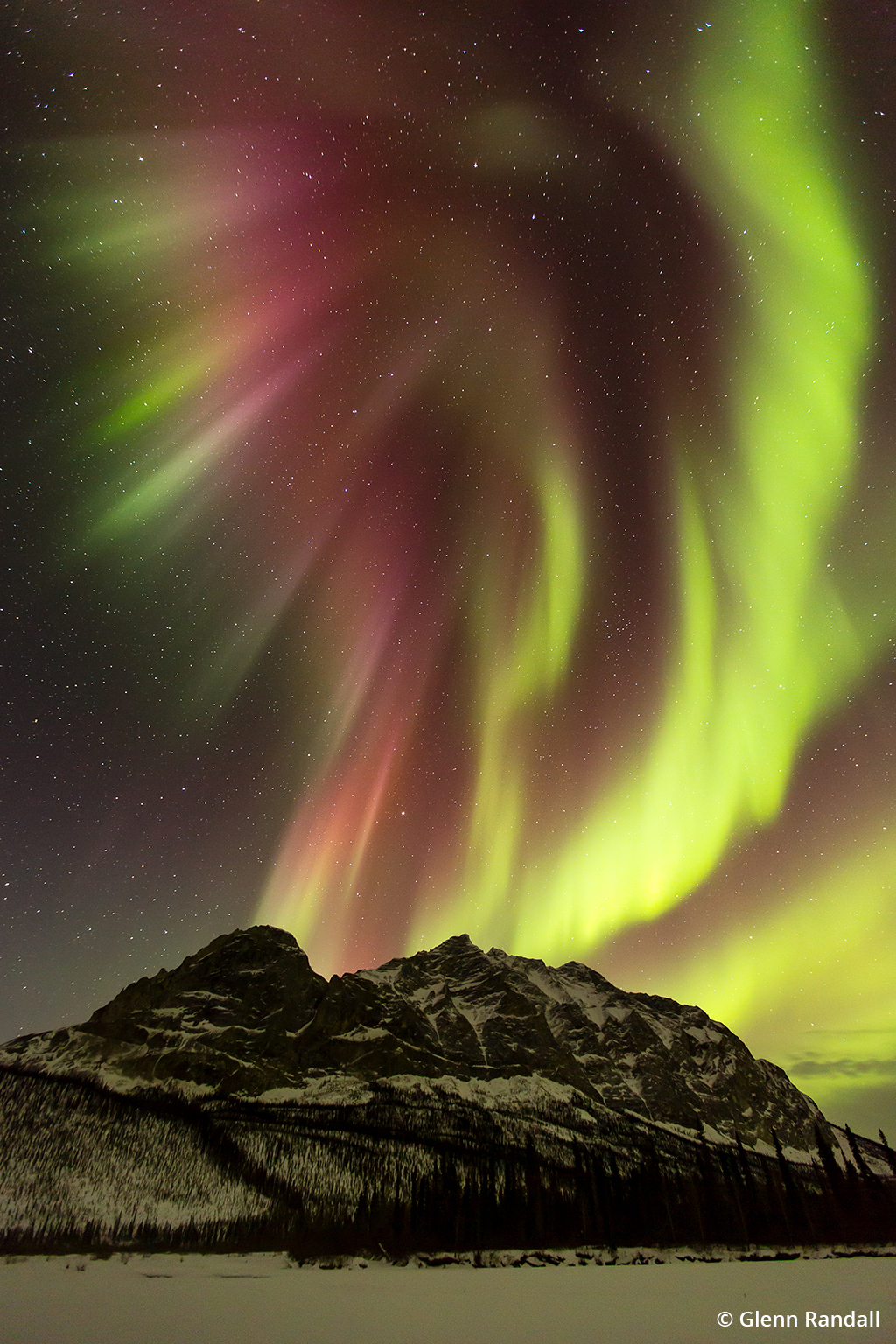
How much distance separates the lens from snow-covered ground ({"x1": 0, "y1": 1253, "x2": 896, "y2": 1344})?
4159 cm

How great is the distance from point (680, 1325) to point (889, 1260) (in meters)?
104

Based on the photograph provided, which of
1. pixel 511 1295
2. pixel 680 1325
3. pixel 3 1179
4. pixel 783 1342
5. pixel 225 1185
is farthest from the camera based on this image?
pixel 225 1185

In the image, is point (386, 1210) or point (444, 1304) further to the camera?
point (386, 1210)

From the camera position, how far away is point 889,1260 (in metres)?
112

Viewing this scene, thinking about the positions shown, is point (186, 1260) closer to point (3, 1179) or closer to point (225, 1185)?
point (225, 1185)

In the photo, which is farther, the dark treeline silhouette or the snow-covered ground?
the dark treeline silhouette

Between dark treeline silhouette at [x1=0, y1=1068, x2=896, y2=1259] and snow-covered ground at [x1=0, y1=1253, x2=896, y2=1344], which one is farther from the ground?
snow-covered ground at [x1=0, y1=1253, x2=896, y2=1344]

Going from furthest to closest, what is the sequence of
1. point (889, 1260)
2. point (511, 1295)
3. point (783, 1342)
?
1. point (889, 1260)
2. point (511, 1295)
3. point (783, 1342)

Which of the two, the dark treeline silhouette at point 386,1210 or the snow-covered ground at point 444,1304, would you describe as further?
the dark treeline silhouette at point 386,1210

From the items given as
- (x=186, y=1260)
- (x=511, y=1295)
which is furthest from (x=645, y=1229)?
(x=511, y=1295)

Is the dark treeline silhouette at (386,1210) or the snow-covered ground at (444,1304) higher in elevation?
the snow-covered ground at (444,1304)

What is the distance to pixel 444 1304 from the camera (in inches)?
2341

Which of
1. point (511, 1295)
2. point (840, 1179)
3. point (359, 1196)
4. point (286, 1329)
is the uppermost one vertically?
point (286, 1329)

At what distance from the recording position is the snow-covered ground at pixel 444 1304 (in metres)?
41.6
